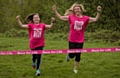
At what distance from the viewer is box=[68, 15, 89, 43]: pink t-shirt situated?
7234 mm

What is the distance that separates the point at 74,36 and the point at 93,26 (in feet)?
57.5

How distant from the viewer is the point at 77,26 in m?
7.25

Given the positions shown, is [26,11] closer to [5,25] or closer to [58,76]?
[5,25]

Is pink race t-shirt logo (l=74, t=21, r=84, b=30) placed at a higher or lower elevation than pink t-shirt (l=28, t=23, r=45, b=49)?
higher

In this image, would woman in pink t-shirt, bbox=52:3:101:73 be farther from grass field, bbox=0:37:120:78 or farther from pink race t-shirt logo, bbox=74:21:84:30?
grass field, bbox=0:37:120:78

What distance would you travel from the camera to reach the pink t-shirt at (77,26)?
7.23 meters

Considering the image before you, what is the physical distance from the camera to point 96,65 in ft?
29.1

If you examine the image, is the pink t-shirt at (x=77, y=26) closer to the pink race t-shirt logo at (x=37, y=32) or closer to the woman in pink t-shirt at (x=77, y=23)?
the woman in pink t-shirt at (x=77, y=23)

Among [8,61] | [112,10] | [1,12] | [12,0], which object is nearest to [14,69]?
[8,61]

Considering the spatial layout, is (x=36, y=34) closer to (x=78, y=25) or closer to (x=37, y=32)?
(x=37, y=32)

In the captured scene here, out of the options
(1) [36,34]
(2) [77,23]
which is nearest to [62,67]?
(1) [36,34]

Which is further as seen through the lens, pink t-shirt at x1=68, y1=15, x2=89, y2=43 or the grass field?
the grass field

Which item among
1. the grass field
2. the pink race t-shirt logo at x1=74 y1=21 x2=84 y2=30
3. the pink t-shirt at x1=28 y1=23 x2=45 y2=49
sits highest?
the pink race t-shirt logo at x1=74 y1=21 x2=84 y2=30

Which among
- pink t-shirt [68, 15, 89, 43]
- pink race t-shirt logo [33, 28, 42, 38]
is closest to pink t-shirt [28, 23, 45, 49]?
pink race t-shirt logo [33, 28, 42, 38]
